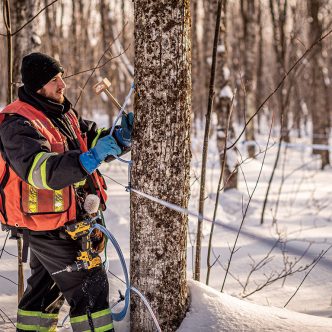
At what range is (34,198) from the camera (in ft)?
6.97

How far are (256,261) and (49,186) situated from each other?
2.99 m

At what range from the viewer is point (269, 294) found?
3695 mm

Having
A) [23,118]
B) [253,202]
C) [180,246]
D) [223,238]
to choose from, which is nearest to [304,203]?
[253,202]

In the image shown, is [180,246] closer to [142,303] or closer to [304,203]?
[142,303]

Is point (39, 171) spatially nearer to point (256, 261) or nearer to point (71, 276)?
point (71, 276)

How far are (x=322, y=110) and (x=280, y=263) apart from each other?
856 cm

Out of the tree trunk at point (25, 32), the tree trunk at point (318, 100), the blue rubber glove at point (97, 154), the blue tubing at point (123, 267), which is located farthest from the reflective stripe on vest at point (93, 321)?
the tree trunk at point (318, 100)

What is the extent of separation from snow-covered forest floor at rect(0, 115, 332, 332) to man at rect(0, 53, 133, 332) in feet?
1.16

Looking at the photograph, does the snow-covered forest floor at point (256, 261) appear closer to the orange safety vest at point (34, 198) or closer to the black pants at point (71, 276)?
the black pants at point (71, 276)

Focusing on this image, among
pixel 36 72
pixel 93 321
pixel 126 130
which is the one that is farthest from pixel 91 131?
pixel 93 321

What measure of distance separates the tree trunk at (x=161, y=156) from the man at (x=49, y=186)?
201mm

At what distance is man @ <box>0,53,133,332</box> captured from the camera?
1.99 meters

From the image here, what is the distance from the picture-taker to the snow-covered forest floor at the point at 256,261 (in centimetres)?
227

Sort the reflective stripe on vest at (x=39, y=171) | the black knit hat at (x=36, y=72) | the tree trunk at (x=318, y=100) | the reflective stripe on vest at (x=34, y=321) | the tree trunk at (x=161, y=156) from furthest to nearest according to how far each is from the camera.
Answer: the tree trunk at (x=318, y=100) → the reflective stripe on vest at (x=34, y=321) → the black knit hat at (x=36, y=72) → the tree trunk at (x=161, y=156) → the reflective stripe on vest at (x=39, y=171)
